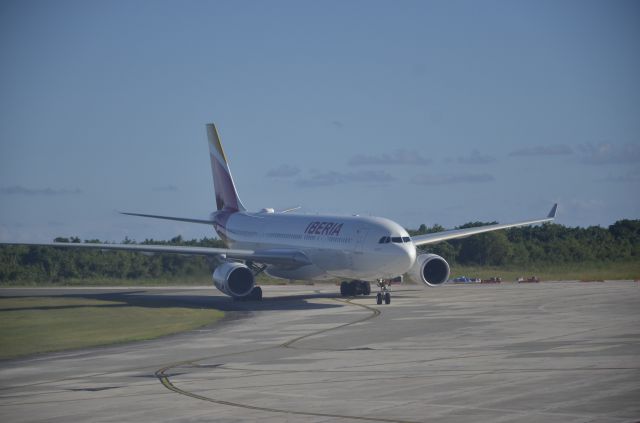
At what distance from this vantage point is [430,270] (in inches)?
1902

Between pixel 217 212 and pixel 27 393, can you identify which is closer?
pixel 27 393

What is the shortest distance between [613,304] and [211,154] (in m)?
32.9

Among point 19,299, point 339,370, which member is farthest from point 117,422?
point 19,299

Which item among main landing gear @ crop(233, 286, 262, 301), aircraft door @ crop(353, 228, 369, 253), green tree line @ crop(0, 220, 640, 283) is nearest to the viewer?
aircraft door @ crop(353, 228, 369, 253)

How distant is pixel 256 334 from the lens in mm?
32562

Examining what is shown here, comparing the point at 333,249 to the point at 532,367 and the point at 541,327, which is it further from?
the point at 532,367

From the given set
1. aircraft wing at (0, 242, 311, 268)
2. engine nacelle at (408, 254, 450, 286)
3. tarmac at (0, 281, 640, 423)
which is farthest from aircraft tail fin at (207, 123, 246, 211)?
tarmac at (0, 281, 640, 423)

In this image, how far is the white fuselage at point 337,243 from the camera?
1709 inches

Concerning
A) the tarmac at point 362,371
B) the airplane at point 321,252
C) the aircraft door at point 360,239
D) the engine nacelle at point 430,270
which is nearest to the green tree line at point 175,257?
the airplane at point 321,252

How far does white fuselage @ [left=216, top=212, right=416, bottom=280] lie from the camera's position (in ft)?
142

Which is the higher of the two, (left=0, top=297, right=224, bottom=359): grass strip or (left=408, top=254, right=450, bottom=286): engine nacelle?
(left=408, top=254, right=450, bottom=286): engine nacelle

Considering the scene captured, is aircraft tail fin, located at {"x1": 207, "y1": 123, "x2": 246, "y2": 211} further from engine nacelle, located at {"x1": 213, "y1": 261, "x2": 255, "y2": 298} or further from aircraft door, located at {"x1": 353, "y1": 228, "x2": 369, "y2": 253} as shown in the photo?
aircraft door, located at {"x1": 353, "y1": 228, "x2": 369, "y2": 253}

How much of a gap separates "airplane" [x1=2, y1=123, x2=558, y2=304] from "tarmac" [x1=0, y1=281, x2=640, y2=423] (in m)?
4.36

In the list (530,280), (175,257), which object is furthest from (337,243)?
(175,257)
